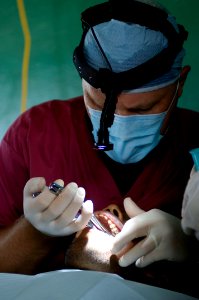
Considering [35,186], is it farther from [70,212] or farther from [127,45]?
[127,45]

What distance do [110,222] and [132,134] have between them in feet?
0.95

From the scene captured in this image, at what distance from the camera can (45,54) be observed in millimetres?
1975

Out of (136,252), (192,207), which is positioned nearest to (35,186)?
(136,252)

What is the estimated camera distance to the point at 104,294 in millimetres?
→ 582

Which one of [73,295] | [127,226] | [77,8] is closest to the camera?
[73,295]

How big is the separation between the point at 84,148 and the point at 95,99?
0.21 meters

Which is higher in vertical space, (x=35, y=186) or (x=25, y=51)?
(x=25, y=51)

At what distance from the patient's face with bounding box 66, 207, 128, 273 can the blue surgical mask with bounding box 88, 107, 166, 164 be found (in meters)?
0.26

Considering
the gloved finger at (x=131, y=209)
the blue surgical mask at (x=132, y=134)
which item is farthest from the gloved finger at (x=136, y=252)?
the blue surgical mask at (x=132, y=134)

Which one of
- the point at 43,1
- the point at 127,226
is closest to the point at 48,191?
the point at 127,226

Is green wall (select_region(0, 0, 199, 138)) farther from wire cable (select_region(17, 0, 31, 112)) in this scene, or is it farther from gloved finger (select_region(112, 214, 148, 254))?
gloved finger (select_region(112, 214, 148, 254))

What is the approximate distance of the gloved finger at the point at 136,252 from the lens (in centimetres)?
95

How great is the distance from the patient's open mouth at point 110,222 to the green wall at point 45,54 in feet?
3.14

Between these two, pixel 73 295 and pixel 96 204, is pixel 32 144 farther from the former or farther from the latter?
pixel 73 295
